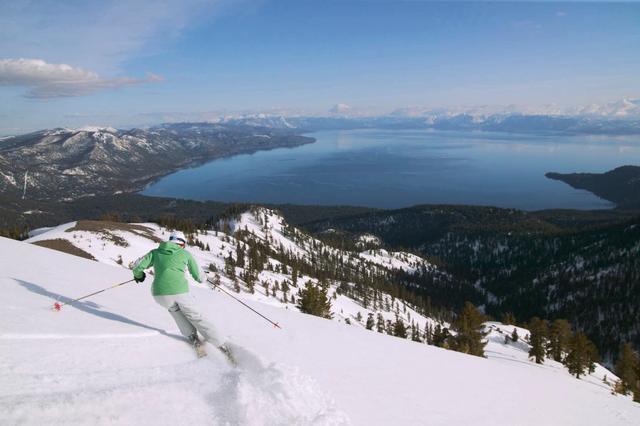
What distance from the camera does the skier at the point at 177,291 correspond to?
29.2ft

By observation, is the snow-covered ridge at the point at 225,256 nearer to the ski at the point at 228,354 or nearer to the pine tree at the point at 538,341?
the ski at the point at 228,354

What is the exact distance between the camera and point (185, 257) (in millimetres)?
9320

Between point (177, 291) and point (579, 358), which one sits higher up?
point (177, 291)

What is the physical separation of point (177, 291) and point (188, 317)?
69 cm

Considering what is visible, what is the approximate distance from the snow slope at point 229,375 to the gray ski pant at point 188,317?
1.50ft

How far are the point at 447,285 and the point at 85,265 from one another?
202 metres

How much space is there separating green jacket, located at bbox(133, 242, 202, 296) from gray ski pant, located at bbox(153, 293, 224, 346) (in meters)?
0.17

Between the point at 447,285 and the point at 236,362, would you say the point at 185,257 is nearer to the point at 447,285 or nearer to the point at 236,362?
the point at 236,362

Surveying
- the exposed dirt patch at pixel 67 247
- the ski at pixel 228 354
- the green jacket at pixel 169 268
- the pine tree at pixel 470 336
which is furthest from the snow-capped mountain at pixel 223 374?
the pine tree at pixel 470 336

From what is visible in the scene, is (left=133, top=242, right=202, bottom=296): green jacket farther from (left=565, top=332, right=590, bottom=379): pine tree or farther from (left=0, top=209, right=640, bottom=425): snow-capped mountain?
(left=565, top=332, right=590, bottom=379): pine tree

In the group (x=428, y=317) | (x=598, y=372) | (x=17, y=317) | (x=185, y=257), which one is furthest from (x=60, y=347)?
(x=428, y=317)

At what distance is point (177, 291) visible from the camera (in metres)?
9.10

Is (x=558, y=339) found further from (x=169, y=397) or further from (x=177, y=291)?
(x=169, y=397)

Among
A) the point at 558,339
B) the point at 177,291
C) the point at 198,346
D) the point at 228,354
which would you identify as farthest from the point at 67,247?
the point at 558,339
